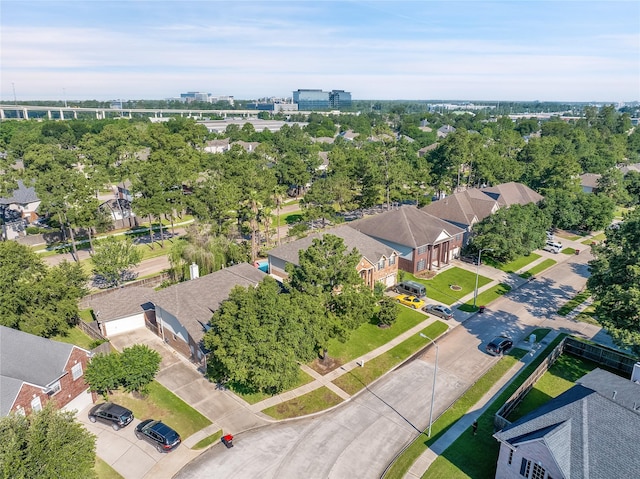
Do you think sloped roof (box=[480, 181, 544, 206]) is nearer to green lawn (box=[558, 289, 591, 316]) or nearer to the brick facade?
green lawn (box=[558, 289, 591, 316])

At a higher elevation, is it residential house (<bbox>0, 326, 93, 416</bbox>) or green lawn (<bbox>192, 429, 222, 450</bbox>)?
residential house (<bbox>0, 326, 93, 416</bbox>)

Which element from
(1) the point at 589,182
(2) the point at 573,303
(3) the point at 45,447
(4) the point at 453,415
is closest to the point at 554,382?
(4) the point at 453,415

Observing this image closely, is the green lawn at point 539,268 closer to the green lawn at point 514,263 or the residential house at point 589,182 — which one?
the green lawn at point 514,263

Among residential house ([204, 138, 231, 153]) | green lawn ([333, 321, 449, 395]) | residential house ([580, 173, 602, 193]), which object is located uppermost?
residential house ([204, 138, 231, 153])

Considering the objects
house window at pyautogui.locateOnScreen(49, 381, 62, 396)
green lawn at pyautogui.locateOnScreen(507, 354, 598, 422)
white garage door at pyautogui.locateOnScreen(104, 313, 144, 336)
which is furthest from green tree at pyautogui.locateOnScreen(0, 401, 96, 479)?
green lawn at pyautogui.locateOnScreen(507, 354, 598, 422)

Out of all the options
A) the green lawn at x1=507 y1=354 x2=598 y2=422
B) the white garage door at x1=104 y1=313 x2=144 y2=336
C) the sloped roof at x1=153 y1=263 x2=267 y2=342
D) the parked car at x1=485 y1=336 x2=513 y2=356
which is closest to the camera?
the green lawn at x1=507 y1=354 x2=598 y2=422

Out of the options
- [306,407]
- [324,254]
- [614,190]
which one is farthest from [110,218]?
[614,190]

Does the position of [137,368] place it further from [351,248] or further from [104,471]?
[351,248]
